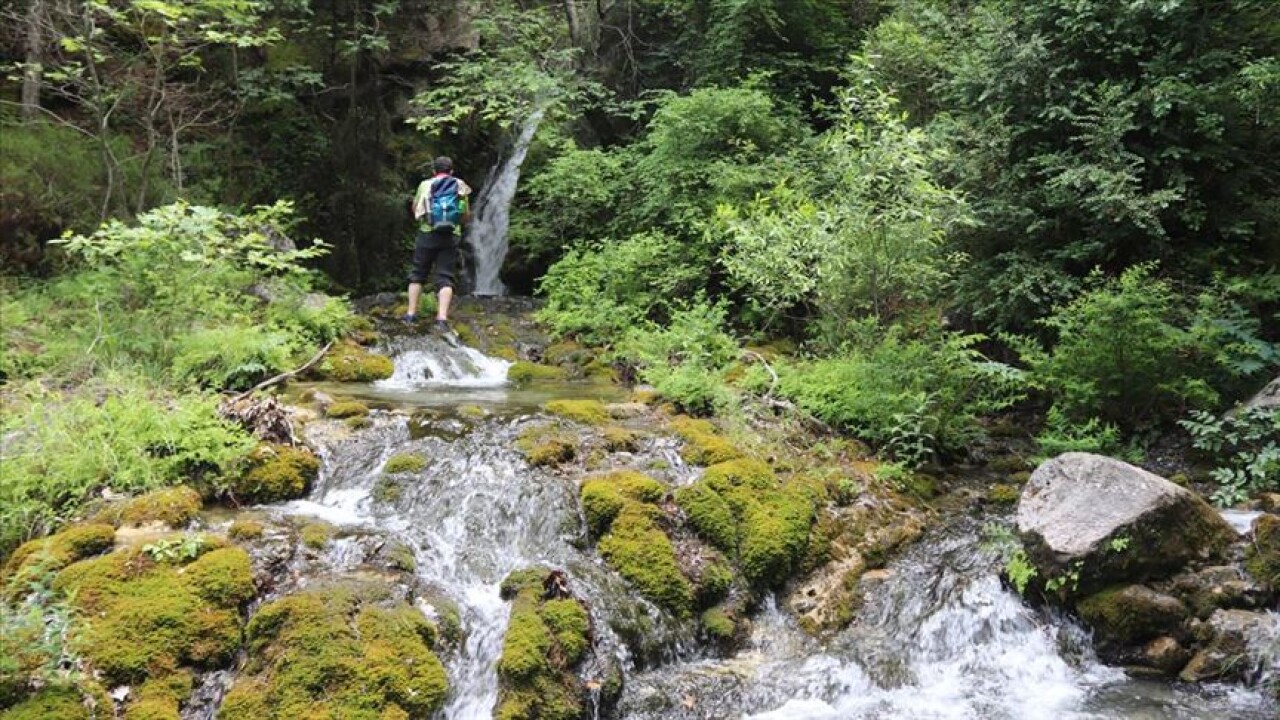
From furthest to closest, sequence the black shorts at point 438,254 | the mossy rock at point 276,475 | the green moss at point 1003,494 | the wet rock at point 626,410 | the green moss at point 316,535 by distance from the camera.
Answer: the black shorts at point 438,254, the wet rock at point 626,410, the green moss at point 1003,494, the mossy rock at point 276,475, the green moss at point 316,535

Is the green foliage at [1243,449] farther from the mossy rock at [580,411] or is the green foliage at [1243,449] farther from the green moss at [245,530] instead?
the green moss at [245,530]

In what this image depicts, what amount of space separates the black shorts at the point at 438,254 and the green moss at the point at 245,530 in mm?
5898

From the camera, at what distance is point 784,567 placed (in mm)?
6316

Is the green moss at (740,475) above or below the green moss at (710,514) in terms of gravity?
above

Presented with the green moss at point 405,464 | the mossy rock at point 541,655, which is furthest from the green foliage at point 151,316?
the mossy rock at point 541,655

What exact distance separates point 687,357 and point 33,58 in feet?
34.6

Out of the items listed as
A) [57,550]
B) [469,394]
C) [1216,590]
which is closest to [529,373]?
[469,394]

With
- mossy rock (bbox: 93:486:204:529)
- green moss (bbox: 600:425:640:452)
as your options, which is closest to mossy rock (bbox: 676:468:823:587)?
green moss (bbox: 600:425:640:452)

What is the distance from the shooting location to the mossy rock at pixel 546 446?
6.89 meters

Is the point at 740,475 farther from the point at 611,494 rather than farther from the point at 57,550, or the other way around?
the point at 57,550

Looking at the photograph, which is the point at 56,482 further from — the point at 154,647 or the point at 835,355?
the point at 835,355

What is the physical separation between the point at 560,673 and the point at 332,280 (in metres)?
12.8

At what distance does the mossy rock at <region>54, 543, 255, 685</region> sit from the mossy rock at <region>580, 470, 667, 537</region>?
255 centimetres

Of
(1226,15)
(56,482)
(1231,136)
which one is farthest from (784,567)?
(1226,15)
